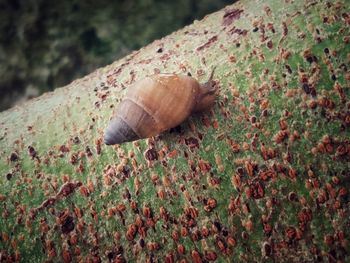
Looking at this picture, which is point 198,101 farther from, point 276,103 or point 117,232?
point 117,232

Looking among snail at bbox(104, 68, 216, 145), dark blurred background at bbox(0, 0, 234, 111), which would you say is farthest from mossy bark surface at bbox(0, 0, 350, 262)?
dark blurred background at bbox(0, 0, 234, 111)

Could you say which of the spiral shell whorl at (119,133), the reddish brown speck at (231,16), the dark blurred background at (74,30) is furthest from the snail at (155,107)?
the dark blurred background at (74,30)

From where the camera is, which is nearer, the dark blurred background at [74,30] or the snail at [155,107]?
the snail at [155,107]

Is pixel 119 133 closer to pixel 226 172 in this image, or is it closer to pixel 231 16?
pixel 226 172

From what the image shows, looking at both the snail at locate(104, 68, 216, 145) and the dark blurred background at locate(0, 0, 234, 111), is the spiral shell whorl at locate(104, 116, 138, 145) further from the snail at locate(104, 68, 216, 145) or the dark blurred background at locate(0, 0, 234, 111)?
the dark blurred background at locate(0, 0, 234, 111)

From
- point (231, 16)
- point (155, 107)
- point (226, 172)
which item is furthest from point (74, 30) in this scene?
point (226, 172)

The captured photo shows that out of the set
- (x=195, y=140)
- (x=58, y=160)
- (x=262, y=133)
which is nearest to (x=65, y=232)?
(x=58, y=160)

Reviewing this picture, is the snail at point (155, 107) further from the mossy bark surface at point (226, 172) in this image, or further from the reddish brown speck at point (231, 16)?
the reddish brown speck at point (231, 16)
